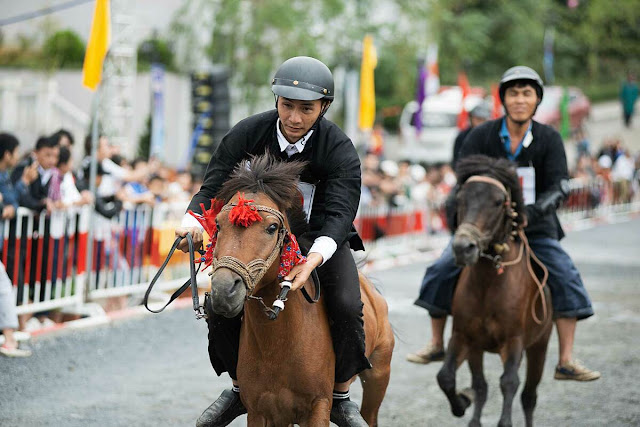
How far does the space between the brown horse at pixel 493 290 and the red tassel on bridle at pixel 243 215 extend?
8.64 feet

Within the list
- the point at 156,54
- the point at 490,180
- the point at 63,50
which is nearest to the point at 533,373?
the point at 490,180

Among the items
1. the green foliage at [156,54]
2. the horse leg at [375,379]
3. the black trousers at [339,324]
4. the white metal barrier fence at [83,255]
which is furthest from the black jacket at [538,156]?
the green foliage at [156,54]

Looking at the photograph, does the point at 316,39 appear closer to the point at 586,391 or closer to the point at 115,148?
the point at 115,148

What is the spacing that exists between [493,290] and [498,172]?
2.96 ft

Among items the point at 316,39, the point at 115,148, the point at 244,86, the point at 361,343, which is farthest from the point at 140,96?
the point at 361,343

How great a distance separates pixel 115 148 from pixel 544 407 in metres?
7.86

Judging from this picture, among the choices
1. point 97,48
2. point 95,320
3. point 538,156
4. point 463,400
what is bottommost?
point 95,320

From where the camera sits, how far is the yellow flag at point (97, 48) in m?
12.1

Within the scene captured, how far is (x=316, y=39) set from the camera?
1006 inches

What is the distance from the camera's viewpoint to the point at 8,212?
983 cm

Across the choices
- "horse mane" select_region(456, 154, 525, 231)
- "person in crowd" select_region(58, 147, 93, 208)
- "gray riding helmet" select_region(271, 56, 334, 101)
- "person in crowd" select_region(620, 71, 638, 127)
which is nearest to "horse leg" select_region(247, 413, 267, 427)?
"gray riding helmet" select_region(271, 56, 334, 101)

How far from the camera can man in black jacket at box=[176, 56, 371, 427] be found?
514 centimetres

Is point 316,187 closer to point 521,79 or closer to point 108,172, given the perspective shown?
point 521,79

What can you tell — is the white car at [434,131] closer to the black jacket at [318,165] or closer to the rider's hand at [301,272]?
the black jacket at [318,165]
